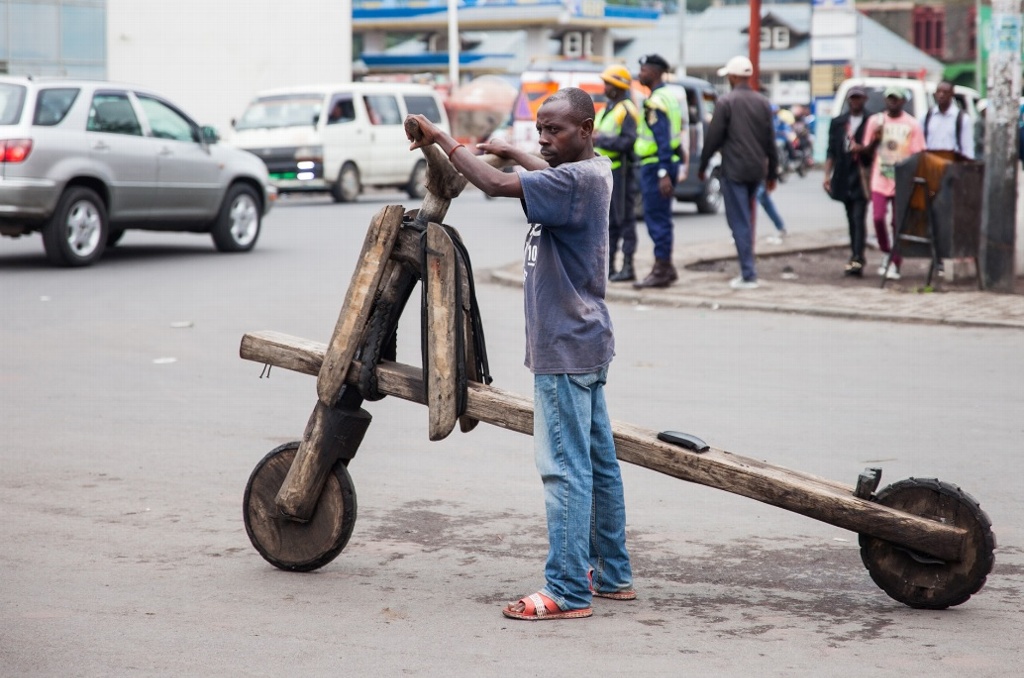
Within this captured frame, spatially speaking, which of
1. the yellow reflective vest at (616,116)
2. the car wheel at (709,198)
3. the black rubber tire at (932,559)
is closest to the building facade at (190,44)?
the car wheel at (709,198)

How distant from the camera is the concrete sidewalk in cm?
1141

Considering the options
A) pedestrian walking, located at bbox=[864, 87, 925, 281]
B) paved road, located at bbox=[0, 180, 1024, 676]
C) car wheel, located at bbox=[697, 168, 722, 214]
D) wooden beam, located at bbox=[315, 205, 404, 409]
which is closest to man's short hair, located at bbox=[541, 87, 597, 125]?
wooden beam, located at bbox=[315, 205, 404, 409]

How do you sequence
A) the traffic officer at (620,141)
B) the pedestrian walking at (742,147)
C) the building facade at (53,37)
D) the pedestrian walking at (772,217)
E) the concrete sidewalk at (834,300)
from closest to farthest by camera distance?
1. the concrete sidewalk at (834,300)
2. the pedestrian walking at (742,147)
3. the traffic officer at (620,141)
4. the pedestrian walking at (772,217)
5. the building facade at (53,37)

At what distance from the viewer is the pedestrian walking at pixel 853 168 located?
1377cm

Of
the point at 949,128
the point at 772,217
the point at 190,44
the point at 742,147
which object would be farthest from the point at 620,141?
the point at 190,44

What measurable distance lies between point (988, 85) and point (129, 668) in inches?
392

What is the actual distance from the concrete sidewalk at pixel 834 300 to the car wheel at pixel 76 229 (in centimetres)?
397

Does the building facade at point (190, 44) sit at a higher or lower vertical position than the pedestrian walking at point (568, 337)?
higher

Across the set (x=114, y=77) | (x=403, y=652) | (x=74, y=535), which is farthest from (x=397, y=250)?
(x=114, y=77)

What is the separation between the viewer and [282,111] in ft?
84.7

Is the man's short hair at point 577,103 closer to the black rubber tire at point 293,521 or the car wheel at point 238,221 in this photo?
the black rubber tire at point 293,521

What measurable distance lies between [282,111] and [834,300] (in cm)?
1538

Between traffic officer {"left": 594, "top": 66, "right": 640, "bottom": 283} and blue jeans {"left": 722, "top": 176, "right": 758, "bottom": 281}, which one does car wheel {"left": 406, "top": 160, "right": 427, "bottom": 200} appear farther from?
blue jeans {"left": 722, "top": 176, "right": 758, "bottom": 281}

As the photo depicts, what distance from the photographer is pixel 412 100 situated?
90.6 ft
